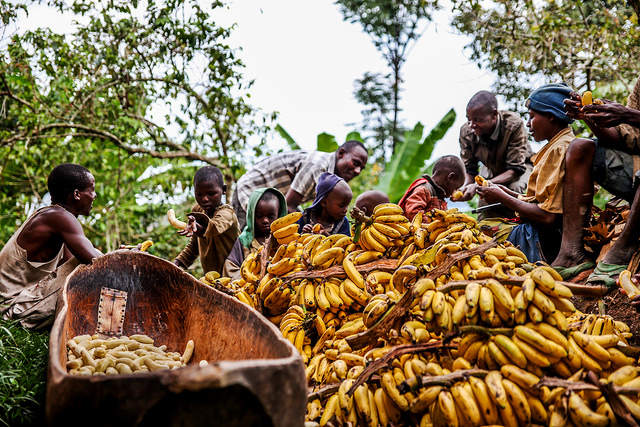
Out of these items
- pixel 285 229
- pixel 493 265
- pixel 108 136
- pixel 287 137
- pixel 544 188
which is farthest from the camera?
pixel 287 137

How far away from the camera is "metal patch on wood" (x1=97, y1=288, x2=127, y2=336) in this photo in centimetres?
349

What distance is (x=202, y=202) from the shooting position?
204 inches

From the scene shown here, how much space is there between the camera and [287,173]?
623 cm

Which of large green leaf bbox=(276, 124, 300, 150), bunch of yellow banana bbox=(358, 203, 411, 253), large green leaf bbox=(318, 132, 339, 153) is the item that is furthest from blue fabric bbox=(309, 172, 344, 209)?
large green leaf bbox=(276, 124, 300, 150)

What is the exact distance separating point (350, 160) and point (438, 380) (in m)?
3.89

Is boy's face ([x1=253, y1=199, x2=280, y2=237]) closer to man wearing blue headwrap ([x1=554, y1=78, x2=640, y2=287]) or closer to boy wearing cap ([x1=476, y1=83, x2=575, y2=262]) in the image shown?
boy wearing cap ([x1=476, y1=83, x2=575, y2=262])

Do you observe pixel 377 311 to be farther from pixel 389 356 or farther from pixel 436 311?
pixel 436 311

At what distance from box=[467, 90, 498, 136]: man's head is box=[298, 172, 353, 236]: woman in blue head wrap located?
1430 millimetres

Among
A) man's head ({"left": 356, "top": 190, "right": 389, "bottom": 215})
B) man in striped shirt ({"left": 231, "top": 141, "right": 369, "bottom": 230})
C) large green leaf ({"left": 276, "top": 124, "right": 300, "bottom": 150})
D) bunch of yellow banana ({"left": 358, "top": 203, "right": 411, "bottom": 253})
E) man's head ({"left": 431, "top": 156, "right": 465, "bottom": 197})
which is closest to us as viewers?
bunch of yellow banana ({"left": 358, "top": 203, "right": 411, "bottom": 253})

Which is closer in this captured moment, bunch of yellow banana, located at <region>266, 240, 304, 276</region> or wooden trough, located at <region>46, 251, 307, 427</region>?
wooden trough, located at <region>46, 251, 307, 427</region>

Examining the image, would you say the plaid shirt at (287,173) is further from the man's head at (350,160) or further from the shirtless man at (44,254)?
the shirtless man at (44,254)

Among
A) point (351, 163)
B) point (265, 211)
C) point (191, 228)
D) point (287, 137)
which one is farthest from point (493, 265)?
point (287, 137)

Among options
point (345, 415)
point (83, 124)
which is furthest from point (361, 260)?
point (83, 124)

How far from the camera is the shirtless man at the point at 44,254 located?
12.6 ft
